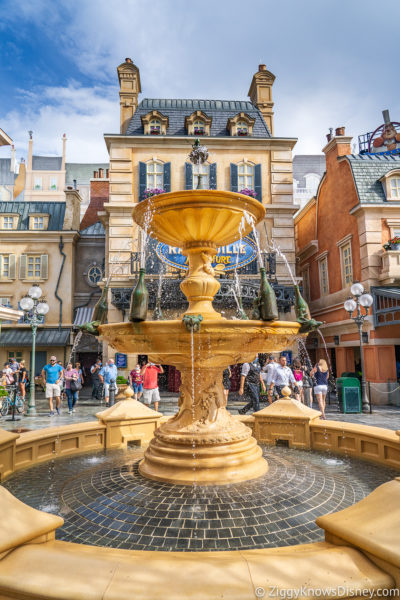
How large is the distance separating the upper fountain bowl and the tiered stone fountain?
0.01m

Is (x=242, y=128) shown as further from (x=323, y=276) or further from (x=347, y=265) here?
(x=347, y=265)

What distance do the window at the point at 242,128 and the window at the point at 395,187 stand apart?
8.80 meters

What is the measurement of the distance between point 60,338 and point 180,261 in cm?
1007

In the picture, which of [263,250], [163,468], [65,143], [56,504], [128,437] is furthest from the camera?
[65,143]

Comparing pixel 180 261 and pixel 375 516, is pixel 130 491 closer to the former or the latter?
pixel 375 516

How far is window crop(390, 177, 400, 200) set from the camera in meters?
17.7

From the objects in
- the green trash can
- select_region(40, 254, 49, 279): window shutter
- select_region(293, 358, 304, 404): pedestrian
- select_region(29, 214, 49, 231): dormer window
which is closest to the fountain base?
select_region(293, 358, 304, 404): pedestrian

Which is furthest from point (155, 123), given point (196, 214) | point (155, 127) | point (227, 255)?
point (196, 214)

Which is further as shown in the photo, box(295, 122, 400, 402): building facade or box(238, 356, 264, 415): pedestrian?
box(295, 122, 400, 402): building facade

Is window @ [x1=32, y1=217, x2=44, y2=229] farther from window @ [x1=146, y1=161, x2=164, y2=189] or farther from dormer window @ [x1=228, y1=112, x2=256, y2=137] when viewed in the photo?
dormer window @ [x1=228, y1=112, x2=256, y2=137]

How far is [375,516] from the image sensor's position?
7.36ft

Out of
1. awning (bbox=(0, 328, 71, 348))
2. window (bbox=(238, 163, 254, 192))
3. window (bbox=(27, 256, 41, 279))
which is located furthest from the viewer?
window (bbox=(27, 256, 41, 279))

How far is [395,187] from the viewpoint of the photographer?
17875mm

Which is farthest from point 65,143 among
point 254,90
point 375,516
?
point 375,516
